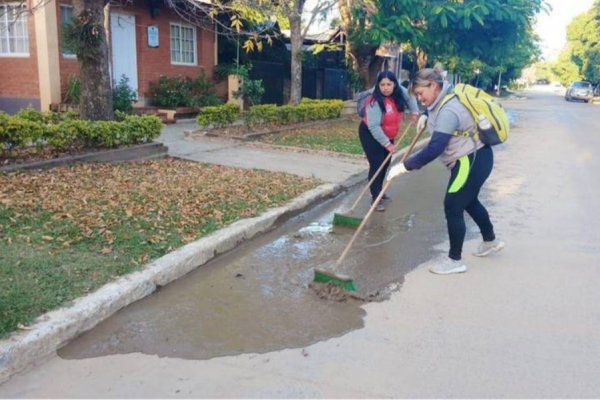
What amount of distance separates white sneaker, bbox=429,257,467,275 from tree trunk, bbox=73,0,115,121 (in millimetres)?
6306

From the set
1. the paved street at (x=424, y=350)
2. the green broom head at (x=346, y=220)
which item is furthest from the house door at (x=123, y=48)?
the paved street at (x=424, y=350)

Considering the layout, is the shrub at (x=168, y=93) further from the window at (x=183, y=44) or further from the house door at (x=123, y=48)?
the window at (x=183, y=44)

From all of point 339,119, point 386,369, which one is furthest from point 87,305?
point 339,119

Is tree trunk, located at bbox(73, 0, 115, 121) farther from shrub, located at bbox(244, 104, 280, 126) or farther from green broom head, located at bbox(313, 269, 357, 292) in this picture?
green broom head, located at bbox(313, 269, 357, 292)

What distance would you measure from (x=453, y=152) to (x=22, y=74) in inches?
485

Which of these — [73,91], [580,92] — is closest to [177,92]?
[73,91]

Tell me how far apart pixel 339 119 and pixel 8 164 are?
38.0ft

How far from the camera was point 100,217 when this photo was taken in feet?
18.0

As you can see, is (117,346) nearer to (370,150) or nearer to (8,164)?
(370,150)

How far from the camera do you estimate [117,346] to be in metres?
3.48

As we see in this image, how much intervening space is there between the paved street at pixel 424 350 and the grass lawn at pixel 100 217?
0.46m

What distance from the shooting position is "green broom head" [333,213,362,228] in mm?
6098

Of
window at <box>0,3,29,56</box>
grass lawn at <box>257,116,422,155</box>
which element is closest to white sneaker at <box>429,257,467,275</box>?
grass lawn at <box>257,116,422,155</box>

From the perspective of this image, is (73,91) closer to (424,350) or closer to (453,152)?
(453,152)
